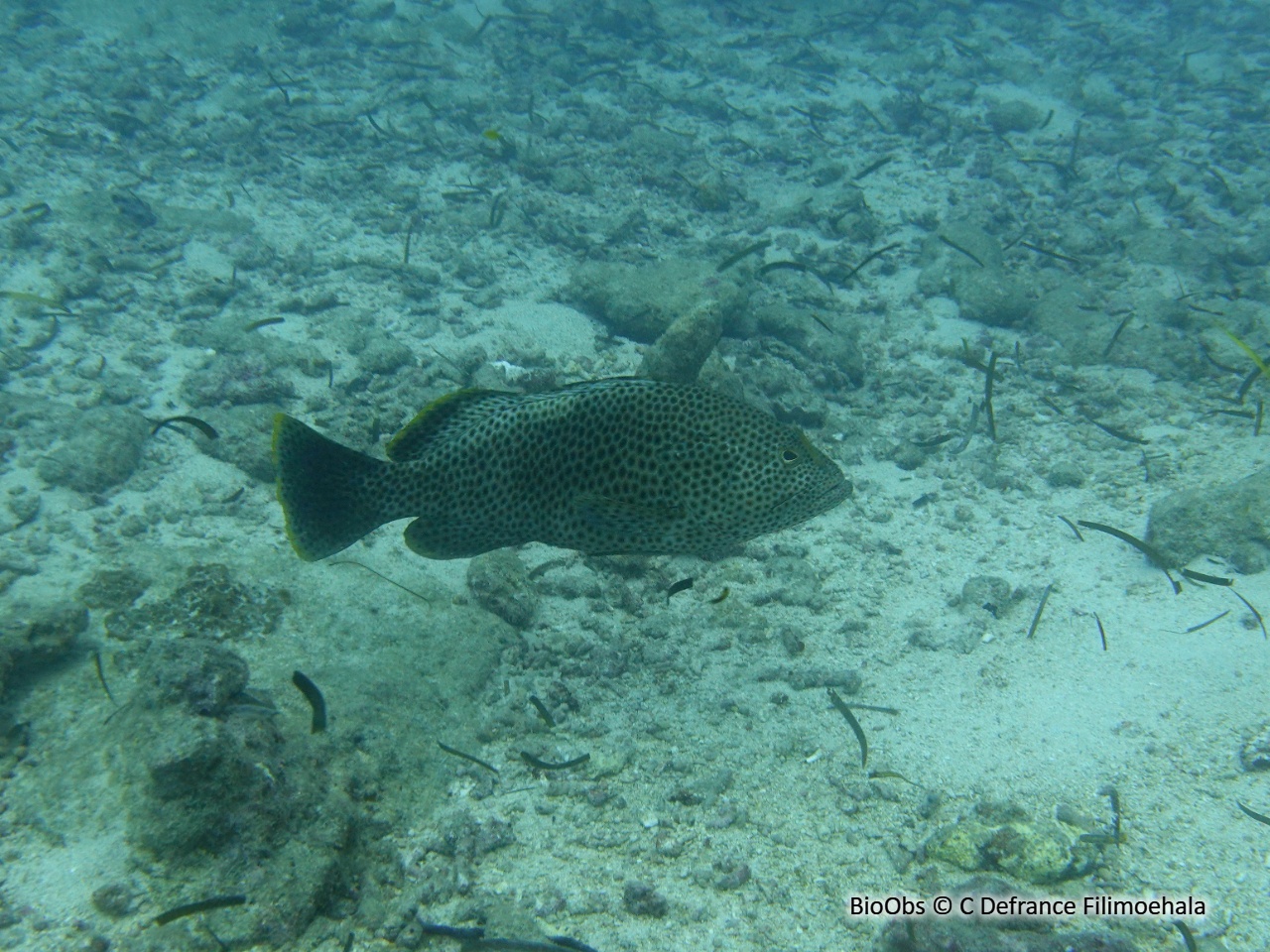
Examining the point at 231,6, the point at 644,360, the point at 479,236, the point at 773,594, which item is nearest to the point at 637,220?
the point at 479,236

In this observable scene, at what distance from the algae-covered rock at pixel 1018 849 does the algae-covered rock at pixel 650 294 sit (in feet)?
16.7

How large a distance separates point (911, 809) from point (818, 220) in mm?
8531

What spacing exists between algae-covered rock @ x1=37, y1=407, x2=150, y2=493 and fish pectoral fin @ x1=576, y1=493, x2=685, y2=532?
461cm

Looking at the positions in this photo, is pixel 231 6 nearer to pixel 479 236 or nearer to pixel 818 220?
pixel 479 236

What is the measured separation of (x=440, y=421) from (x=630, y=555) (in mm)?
1617

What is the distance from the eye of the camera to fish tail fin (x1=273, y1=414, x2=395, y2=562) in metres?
3.30

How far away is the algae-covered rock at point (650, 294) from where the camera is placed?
7086mm

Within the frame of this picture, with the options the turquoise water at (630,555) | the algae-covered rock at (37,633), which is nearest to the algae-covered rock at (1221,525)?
the turquoise water at (630,555)

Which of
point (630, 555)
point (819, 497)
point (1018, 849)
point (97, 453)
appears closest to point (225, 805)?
point (630, 555)

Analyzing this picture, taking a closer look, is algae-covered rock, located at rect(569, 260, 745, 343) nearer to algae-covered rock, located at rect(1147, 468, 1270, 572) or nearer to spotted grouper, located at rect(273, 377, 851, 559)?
spotted grouper, located at rect(273, 377, 851, 559)

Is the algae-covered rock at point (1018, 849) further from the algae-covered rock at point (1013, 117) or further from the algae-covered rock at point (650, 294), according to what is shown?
the algae-covered rock at point (1013, 117)

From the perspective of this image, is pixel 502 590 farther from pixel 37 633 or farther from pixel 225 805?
pixel 37 633

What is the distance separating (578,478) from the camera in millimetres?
3250

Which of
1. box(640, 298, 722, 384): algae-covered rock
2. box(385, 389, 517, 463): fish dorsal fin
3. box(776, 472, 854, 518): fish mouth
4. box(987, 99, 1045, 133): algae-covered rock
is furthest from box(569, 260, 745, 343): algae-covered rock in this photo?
box(987, 99, 1045, 133): algae-covered rock
